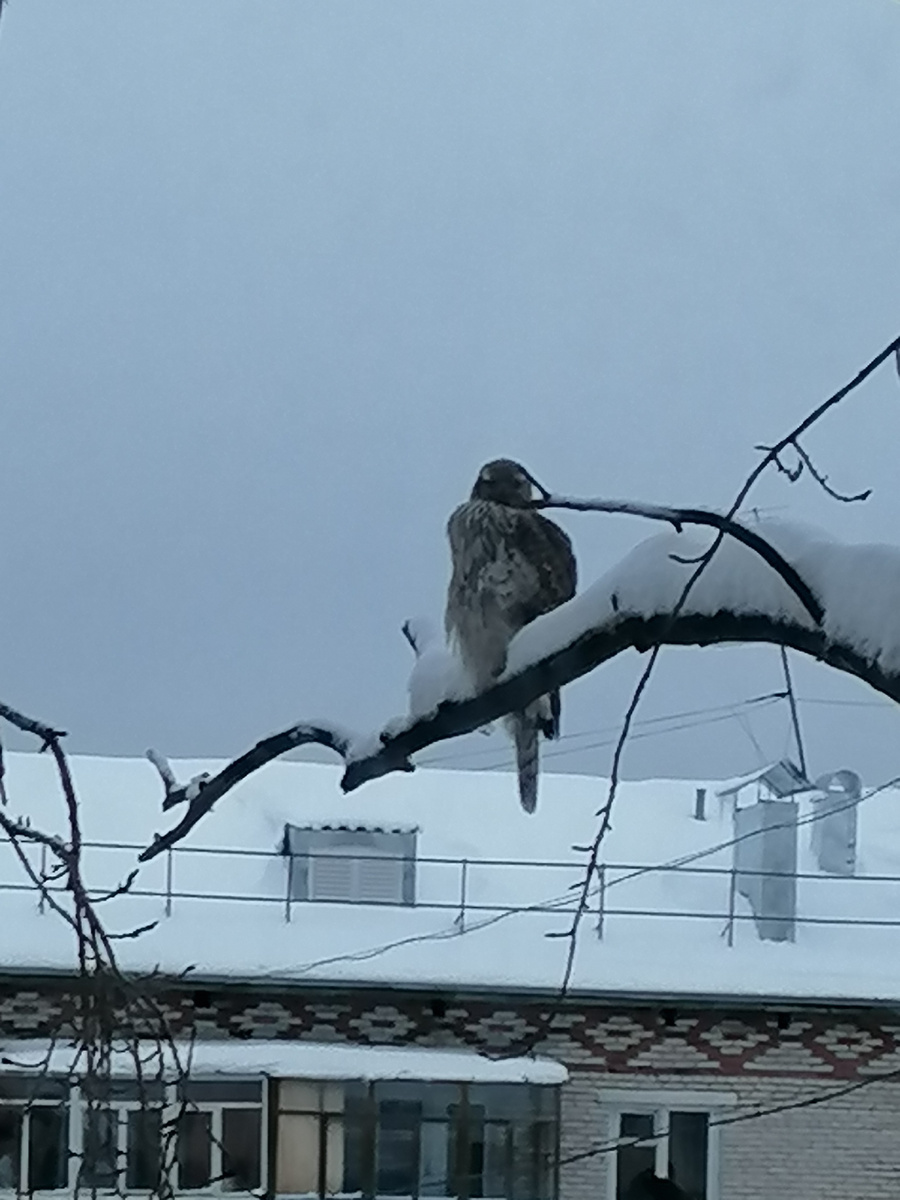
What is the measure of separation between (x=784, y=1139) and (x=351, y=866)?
1366 mm

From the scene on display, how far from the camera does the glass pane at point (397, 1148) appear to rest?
4.64 m

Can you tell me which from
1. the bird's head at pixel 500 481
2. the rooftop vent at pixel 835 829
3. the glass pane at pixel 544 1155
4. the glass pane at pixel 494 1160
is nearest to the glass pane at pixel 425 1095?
the glass pane at pixel 494 1160

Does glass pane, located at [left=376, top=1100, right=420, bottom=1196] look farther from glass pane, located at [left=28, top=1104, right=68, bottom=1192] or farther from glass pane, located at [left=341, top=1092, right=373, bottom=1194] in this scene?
glass pane, located at [left=28, top=1104, right=68, bottom=1192]

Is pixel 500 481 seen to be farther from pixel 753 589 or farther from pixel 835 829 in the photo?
pixel 835 829

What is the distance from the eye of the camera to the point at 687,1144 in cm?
500

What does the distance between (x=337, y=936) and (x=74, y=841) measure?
3.68 m

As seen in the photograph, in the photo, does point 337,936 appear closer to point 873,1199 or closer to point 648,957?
point 648,957

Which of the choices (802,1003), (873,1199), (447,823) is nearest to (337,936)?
(447,823)

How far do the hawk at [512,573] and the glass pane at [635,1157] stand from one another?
273 centimetres

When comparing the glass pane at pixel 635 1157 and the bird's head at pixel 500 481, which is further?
the glass pane at pixel 635 1157

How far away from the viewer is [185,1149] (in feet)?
14.1

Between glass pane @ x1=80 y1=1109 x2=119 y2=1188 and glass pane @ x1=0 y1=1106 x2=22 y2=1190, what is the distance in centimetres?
318

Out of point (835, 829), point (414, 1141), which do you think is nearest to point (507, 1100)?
point (414, 1141)

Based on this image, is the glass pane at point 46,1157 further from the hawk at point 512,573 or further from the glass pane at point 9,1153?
the hawk at point 512,573
